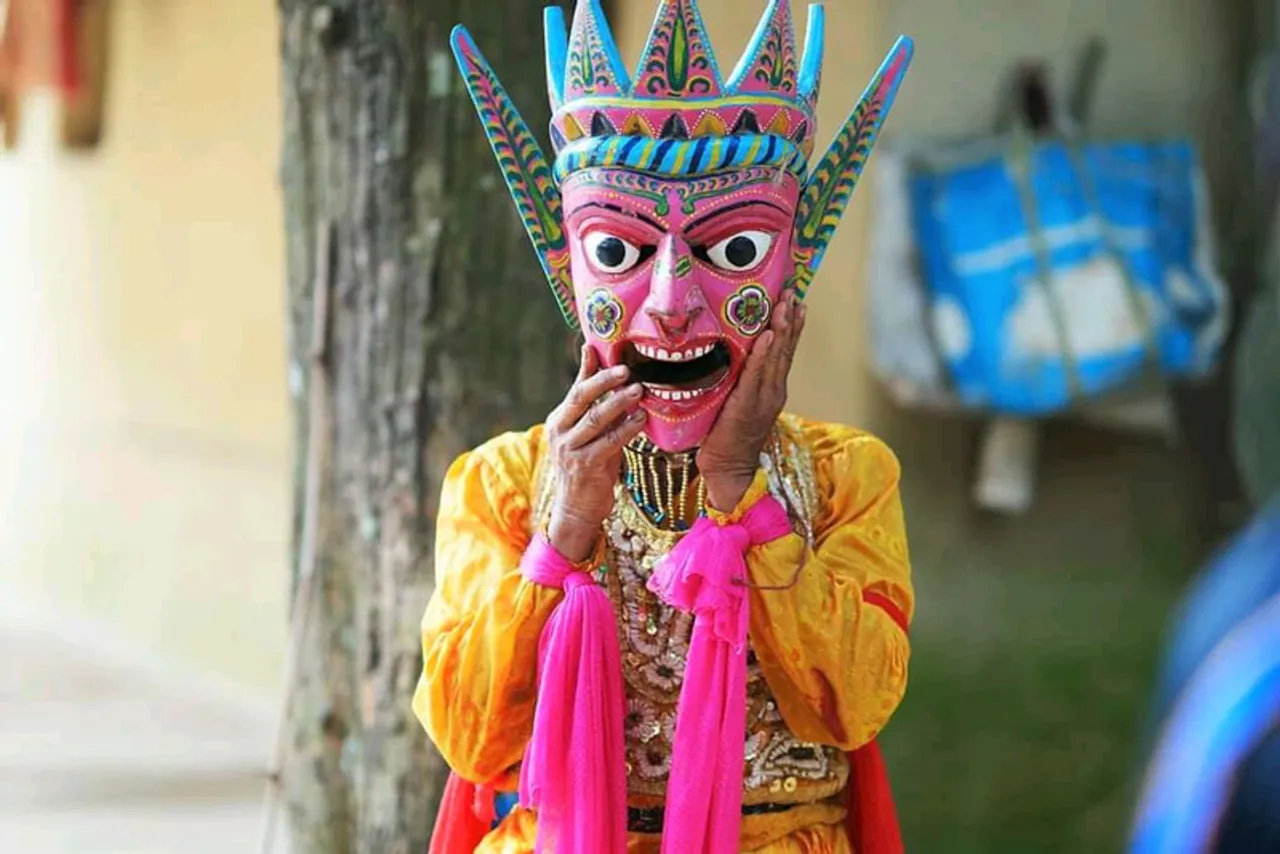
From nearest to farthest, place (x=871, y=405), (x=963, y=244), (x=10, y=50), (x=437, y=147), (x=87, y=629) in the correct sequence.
Answer: (x=437, y=147)
(x=963, y=244)
(x=871, y=405)
(x=10, y=50)
(x=87, y=629)

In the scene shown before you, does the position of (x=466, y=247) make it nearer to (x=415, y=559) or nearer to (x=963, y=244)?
(x=415, y=559)

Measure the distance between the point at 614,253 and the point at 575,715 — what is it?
0.53m

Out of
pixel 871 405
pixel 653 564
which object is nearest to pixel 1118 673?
pixel 871 405

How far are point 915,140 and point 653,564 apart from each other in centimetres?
188

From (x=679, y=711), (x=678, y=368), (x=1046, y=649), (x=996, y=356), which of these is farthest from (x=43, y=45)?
(x=679, y=711)

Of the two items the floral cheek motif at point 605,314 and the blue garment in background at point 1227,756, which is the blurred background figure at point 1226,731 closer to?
the blue garment in background at point 1227,756

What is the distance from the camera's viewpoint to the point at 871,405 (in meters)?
3.77

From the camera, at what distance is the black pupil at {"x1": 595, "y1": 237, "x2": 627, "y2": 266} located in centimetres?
192

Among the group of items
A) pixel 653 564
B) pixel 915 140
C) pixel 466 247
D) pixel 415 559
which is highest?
pixel 915 140

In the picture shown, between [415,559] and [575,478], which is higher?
[575,478]

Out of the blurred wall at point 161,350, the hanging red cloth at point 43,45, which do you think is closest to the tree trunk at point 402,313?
the blurred wall at point 161,350

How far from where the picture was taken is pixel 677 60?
188 centimetres

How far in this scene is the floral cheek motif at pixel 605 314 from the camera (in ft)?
6.27

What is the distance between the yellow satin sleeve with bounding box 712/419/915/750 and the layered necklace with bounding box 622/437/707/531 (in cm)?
11
